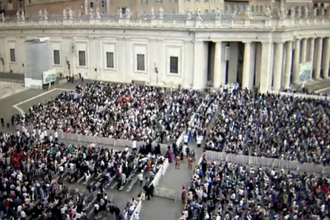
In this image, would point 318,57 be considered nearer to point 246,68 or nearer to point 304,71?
point 304,71

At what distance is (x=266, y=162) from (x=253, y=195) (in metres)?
5.51

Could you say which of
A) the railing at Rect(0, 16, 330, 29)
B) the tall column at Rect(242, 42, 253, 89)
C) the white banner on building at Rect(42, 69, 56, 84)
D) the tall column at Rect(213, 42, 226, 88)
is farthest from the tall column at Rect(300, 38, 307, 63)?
the white banner on building at Rect(42, 69, 56, 84)

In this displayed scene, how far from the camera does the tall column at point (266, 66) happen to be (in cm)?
4212

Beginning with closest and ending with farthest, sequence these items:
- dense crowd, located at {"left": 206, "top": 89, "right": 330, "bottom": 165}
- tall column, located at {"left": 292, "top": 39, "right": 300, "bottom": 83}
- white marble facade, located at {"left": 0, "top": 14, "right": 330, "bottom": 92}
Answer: dense crowd, located at {"left": 206, "top": 89, "right": 330, "bottom": 165}, white marble facade, located at {"left": 0, "top": 14, "right": 330, "bottom": 92}, tall column, located at {"left": 292, "top": 39, "right": 300, "bottom": 83}

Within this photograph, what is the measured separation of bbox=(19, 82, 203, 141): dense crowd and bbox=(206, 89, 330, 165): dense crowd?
3.59 meters

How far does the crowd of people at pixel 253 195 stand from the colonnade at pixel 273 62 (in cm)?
1950

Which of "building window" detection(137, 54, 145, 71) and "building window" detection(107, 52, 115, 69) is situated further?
"building window" detection(107, 52, 115, 69)

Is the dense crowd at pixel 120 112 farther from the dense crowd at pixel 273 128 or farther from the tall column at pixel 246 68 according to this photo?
the tall column at pixel 246 68

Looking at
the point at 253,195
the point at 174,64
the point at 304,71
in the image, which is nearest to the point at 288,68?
the point at 304,71

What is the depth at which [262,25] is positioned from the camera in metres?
41.7

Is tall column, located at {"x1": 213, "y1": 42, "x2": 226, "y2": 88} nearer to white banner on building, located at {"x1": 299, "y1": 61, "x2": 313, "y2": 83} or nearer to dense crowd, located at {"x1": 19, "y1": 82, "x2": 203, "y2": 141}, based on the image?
dense crowd, located at {"x1": 19, "y1": 82, "x2": 203, "y2": 141}

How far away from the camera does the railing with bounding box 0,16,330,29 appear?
41.9 m

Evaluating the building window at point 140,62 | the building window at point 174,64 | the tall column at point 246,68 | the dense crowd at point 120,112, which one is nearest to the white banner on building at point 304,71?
the tall column at point 246,68

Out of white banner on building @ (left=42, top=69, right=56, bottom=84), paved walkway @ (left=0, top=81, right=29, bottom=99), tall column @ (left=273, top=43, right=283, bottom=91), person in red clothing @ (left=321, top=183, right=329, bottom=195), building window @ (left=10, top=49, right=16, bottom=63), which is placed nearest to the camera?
person in red clothing @ (left=321, top=183, right=329, bottom=195)
